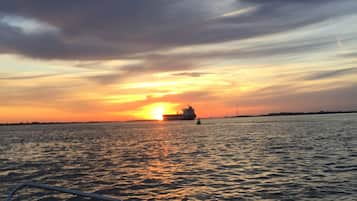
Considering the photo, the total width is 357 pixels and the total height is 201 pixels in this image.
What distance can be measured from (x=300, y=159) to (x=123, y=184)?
16.9 meters

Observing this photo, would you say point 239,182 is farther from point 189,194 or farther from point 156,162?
point 156,162

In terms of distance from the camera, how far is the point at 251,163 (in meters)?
29.5

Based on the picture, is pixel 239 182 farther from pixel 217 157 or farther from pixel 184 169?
pixel 217 157

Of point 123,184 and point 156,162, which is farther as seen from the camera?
point 156,162

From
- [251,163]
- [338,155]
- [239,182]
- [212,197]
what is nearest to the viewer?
[212,197]

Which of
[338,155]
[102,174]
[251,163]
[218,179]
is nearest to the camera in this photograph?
[218,179]

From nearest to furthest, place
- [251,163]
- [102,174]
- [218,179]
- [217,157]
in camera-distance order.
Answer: [218,179] < [102,174] < [251,163] < [217,157]

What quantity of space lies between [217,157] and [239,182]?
46.4ft

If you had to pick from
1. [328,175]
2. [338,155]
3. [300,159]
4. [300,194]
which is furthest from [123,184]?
[338,155]

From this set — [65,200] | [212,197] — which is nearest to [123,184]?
[65,200]

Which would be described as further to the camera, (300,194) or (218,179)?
(218,179)

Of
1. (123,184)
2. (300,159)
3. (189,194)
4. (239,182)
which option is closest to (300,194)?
(239,182)

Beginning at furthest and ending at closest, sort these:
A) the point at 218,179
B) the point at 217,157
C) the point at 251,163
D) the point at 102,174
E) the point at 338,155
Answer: the point at 217,157 → the point at 338,155 → the point at 251,163 → the point at 102,174 → the point at 218,179

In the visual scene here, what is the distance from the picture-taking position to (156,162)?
33625 millimetres
